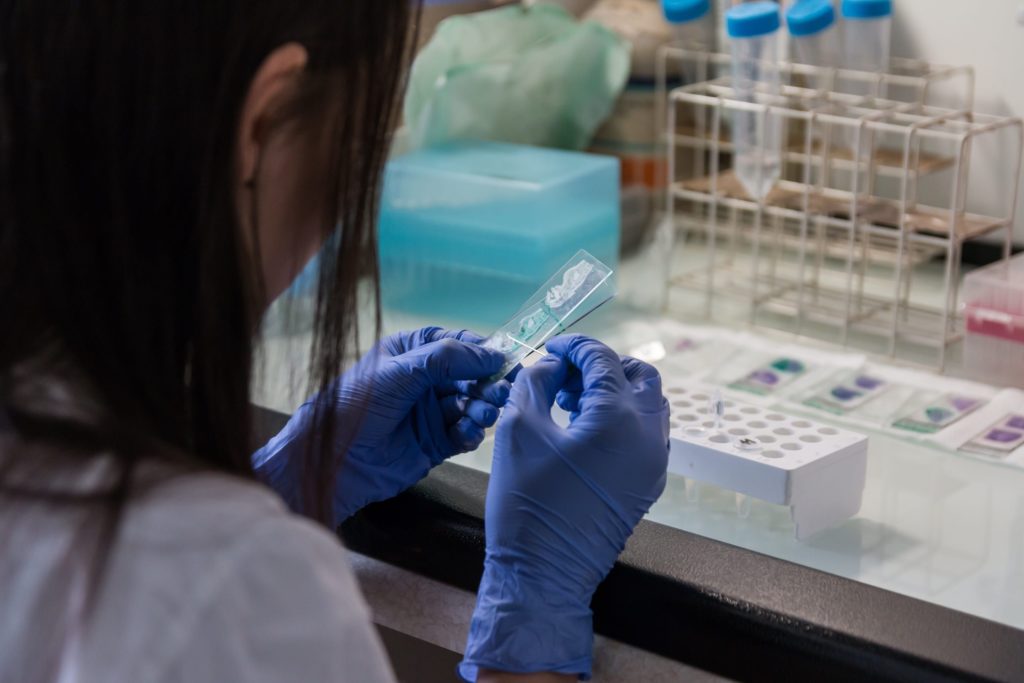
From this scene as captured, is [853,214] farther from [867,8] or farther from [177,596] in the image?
[177,596]

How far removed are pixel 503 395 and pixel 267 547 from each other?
423 millimetres

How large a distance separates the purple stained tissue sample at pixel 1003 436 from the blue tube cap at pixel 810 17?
46 cm

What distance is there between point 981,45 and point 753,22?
0.39 metres

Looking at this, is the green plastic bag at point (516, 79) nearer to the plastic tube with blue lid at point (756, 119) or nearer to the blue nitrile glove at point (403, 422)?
the plastic tube with blue lid at point (756, 119)

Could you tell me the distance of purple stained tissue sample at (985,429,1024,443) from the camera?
1053 millimetres

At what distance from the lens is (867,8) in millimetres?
1309

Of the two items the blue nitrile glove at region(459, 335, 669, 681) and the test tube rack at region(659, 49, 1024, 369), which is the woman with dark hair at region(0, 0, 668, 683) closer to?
the blue nitrile glove at region(459, 335, 669, 681)

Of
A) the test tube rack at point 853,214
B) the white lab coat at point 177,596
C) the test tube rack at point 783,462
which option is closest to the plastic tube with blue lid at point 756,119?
the test tube rack at point 853,214

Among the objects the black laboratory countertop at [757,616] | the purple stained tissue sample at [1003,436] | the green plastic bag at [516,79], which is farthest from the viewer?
the green plastic bag at [516,79]

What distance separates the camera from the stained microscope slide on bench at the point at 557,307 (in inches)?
34.6

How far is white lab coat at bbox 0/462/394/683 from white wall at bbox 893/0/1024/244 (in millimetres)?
1169

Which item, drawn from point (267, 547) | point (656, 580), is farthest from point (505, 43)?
point (267, 547)

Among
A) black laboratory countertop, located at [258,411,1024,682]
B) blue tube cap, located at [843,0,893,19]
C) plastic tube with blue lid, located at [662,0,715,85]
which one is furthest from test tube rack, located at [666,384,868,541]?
plastic tube with blue lid, located at [662,0,715,85]

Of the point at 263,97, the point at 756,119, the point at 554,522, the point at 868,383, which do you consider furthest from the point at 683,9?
the point at 263,97
